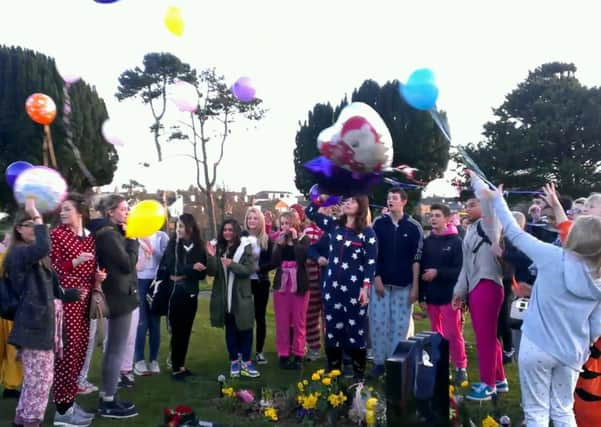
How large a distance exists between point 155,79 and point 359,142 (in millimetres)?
3174

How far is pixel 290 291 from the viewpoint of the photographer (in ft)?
21.8

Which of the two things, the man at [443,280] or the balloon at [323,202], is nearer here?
the man at [443,280]

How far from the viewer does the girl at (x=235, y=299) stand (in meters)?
6.08

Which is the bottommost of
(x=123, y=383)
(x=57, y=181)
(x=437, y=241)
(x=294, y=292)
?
(x=123, y=383)

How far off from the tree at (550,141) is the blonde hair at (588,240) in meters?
28.4

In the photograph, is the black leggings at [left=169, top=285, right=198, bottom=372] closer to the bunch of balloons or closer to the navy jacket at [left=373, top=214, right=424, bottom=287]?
the navy jacket at [left=373, top=214, right=424, bottom=287]

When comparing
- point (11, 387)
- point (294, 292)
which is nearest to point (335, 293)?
point (294, 292)

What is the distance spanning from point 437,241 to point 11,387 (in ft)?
14.0

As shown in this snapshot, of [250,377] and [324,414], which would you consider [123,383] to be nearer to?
[250,377]

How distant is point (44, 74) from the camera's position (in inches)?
990

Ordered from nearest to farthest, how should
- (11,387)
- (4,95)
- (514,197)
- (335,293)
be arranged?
(11,387) → (335,293) → (4,95) → (514,197)

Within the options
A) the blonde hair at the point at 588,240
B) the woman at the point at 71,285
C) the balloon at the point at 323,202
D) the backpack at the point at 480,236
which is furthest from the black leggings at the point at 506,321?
the woman at the point at 71,285

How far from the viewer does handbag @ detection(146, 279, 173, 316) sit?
20.2 feet

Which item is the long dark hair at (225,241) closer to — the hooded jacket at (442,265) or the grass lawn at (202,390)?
the grass lawn at (202,390)
